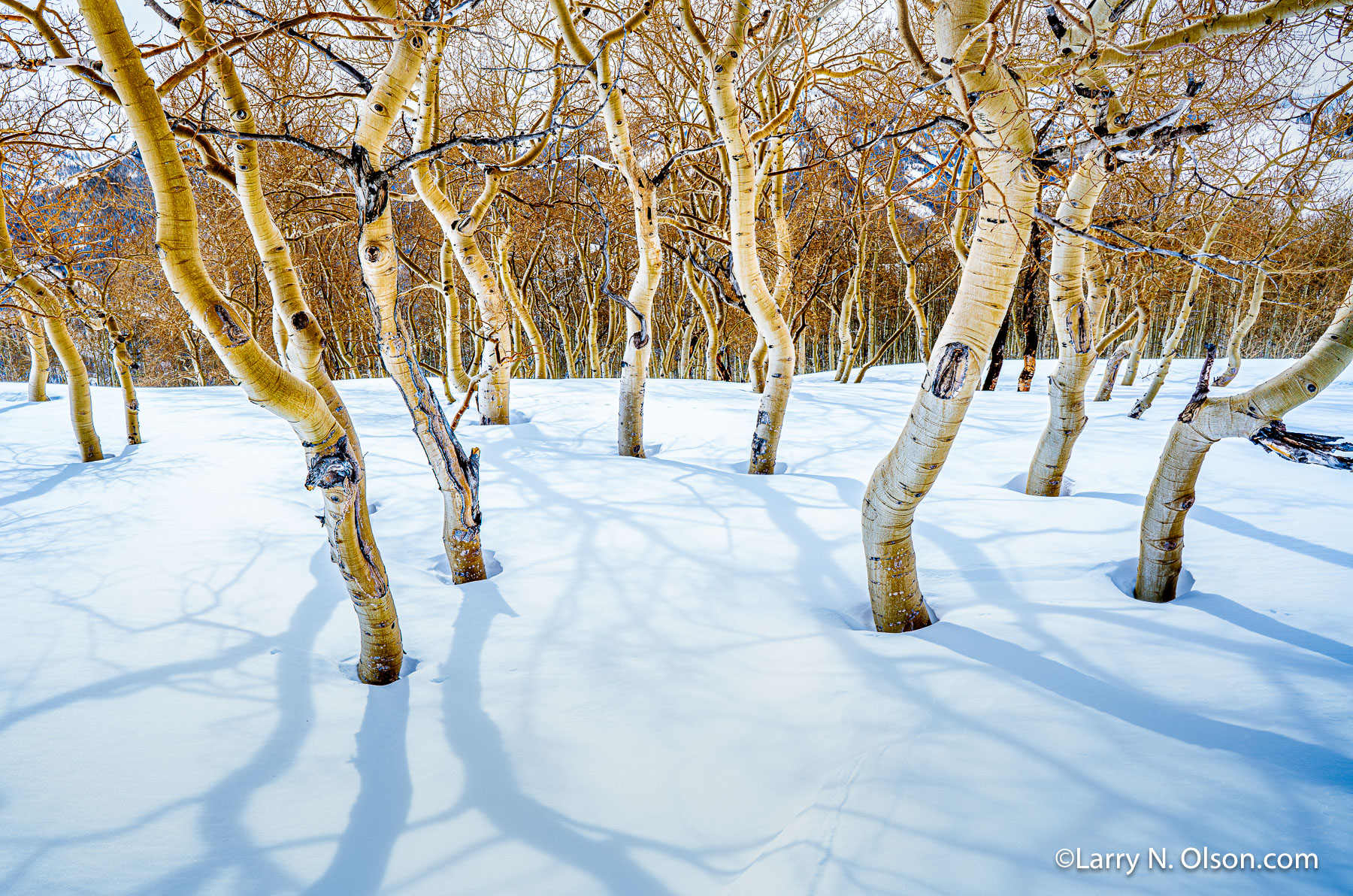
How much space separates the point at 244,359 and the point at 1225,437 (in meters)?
3.99

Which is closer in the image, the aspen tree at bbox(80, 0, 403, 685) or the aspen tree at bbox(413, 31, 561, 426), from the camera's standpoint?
the aspen tree at bbox(80, 0, 403, 685)

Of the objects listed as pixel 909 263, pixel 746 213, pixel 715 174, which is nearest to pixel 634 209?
pixel 746 213

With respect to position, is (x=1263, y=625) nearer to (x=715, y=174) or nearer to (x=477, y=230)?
(x=477, y=230)

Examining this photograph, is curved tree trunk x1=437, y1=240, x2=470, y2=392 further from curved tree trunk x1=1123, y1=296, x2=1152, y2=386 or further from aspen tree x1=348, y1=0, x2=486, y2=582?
curved tree trunk x1=1123, y1=296, x2=1152, y2=386

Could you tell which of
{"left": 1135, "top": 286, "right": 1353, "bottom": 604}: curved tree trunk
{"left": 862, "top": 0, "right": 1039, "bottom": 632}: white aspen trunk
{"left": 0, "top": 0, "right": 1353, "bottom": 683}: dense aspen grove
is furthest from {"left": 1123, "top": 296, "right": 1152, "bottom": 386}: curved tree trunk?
{"left": 862, "top": 0, "right": 1039, "bottom": 632}: white aspen trunk

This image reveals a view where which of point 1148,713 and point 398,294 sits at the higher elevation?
point 398,294

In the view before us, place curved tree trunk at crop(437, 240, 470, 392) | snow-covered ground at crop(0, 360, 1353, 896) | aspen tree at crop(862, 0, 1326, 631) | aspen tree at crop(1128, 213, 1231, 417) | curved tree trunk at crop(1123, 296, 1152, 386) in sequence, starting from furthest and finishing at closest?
curved tree trunk at crop(1123, 296, 1152, 386), curved tree trunk at crop(437, 240, 470, 392), aspen tree at crop(1128, 213, 1231, 417), aspen tree at crop(862, 0, 1326, 631), snow-covered ground at crop(0, 360, 1353, 896)

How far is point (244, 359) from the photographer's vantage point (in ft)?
7.07

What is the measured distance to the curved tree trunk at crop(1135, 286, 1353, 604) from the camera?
237 centimetres

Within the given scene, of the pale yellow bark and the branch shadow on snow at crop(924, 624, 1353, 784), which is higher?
the pale yellow bark

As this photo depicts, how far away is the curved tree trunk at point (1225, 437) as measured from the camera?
7.78 feet

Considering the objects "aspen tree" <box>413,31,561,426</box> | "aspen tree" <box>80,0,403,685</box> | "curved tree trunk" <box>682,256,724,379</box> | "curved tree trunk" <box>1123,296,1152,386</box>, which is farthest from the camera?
"curved tree trunk" <box>682,256,724,379</box>

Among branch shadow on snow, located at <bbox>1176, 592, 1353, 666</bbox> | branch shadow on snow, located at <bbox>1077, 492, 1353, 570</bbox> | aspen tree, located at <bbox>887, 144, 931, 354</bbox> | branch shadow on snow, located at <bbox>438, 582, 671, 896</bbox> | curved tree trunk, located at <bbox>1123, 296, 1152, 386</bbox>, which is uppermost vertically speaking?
aspen tree, located at <bbox>887, 144, 931, 354</bbox>

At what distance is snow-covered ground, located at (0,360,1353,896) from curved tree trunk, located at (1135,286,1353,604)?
0.92ft
